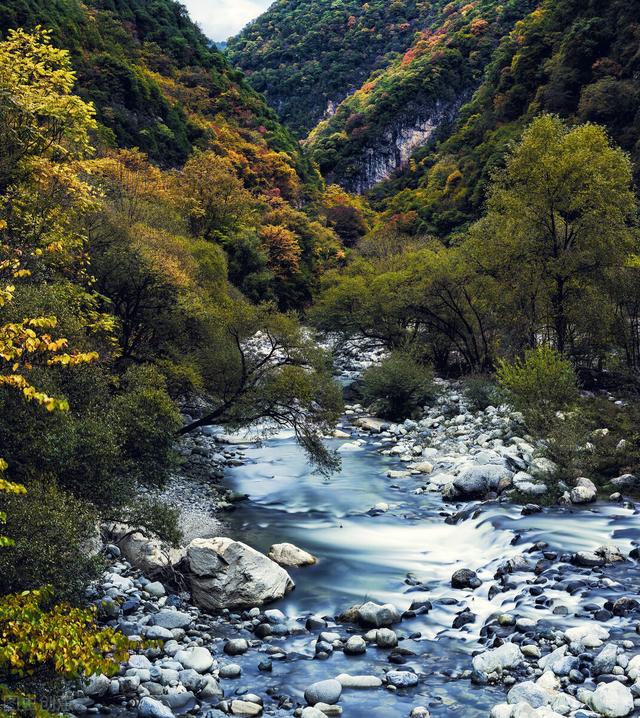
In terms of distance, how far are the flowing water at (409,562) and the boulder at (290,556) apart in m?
0.29

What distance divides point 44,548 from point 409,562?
27.0 ft

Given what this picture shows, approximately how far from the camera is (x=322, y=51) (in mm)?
141125

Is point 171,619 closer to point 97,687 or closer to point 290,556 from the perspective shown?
point 97,687

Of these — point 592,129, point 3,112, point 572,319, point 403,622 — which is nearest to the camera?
point 403,622

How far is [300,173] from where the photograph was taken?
82.4 m

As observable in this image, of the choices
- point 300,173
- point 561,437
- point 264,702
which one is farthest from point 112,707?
point 300,173

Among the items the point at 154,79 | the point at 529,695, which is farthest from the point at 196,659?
the point at 154,79

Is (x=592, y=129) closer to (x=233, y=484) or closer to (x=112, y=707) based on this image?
(x=233, y=484)

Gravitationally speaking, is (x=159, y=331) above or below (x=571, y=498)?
above

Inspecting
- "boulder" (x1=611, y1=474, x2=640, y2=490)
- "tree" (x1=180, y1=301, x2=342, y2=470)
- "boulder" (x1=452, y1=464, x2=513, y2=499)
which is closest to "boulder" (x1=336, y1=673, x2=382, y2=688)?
"boulder" (x1=452, y1=464, x2=513, y2=499)

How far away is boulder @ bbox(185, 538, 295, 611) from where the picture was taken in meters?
11.4

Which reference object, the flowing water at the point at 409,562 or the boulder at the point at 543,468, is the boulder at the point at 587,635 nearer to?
the flowing water at the point at 409,562

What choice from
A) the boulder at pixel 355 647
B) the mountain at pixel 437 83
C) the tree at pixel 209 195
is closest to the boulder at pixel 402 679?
the boulder at pixel 355 647

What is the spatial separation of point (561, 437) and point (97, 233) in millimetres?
15328
